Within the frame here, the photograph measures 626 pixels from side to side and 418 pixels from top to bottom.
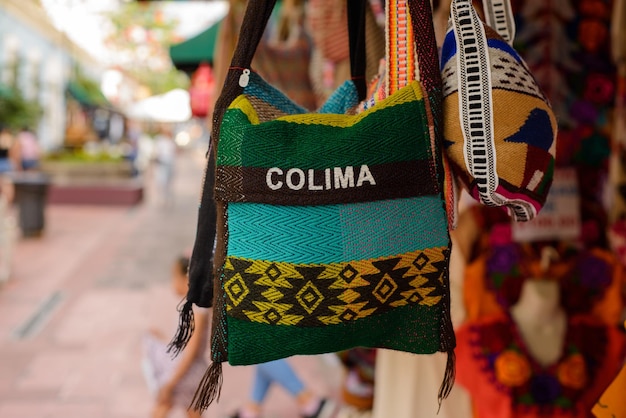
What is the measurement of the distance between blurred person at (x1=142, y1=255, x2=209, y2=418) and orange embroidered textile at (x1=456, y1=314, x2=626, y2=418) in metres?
1.06

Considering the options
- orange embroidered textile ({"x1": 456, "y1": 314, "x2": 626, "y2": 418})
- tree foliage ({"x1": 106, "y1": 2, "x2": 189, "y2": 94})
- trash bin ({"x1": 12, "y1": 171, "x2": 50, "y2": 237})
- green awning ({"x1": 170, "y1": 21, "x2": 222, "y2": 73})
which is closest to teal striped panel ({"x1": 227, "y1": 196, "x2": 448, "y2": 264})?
orange embroidered textile ({"x1": 456, "y1": 314, "x2": 626, "y2": 418})

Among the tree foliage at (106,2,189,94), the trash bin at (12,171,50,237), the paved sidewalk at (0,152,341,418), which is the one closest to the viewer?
the paved sidewalk at (0,152,341,418)

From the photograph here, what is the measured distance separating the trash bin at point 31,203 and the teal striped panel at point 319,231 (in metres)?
8.61

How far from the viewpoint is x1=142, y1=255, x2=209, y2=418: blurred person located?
104 inches

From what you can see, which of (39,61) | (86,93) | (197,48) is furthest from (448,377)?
(86,93)

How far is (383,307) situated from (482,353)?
56.1 inches

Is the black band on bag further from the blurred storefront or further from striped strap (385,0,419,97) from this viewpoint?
the blurred storefront

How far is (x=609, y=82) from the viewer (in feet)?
8.74

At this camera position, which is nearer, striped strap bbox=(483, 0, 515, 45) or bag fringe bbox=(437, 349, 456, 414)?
bag fringe bbox=(437, 349, 456, 414)

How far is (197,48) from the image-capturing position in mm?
4500

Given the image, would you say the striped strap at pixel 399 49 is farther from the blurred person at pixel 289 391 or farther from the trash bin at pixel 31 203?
the trash bin at pixel 31 203

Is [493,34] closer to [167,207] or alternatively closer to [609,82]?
[609,82]

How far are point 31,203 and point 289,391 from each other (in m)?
6.70

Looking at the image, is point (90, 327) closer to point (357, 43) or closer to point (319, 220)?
point (357, 43)
